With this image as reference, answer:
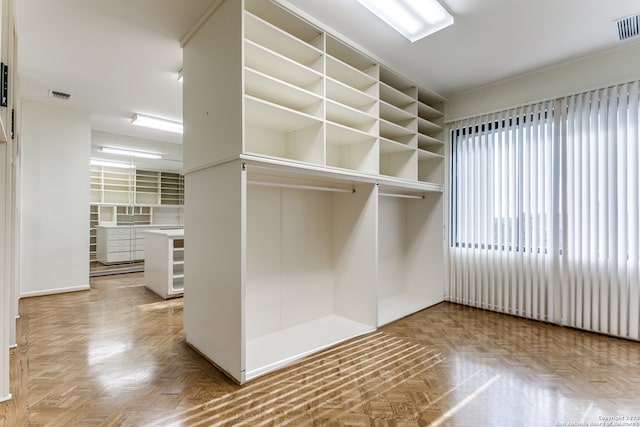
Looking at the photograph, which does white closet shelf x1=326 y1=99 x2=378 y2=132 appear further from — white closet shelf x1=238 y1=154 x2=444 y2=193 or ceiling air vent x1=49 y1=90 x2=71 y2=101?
ceiling air vent x1=49 y1=90 x2=71 y2=101

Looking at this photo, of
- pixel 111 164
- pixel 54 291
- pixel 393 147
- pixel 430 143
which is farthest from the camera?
pixel 111 164

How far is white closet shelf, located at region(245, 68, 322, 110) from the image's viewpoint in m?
2.42

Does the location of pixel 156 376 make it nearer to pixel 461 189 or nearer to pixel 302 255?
pixel 302 255

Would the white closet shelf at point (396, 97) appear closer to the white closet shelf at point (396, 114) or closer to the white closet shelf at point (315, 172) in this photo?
the white closet shelf at point (396, 114)

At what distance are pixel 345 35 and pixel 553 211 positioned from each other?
120 inches

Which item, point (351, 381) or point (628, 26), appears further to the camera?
point (628, 26)

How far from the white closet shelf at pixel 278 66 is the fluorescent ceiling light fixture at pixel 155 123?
359 cm

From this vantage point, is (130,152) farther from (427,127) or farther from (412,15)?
(412,15)

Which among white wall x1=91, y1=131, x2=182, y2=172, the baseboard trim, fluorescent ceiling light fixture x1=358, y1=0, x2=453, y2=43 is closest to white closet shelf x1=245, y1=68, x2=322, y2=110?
fluorescent ceiling light fixture x1=358, y1=0, x2=453, y2=43

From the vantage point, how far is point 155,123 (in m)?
5.46

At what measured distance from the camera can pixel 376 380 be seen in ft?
7.53

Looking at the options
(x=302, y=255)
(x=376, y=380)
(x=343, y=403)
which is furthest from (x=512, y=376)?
(x=302, y=255)

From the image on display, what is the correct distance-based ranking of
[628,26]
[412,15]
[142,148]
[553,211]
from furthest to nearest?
1. [142,148]
2. [553,211]
3. [628,26]
4. [412,15]

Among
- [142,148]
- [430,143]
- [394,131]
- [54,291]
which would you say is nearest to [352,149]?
[394,131]
